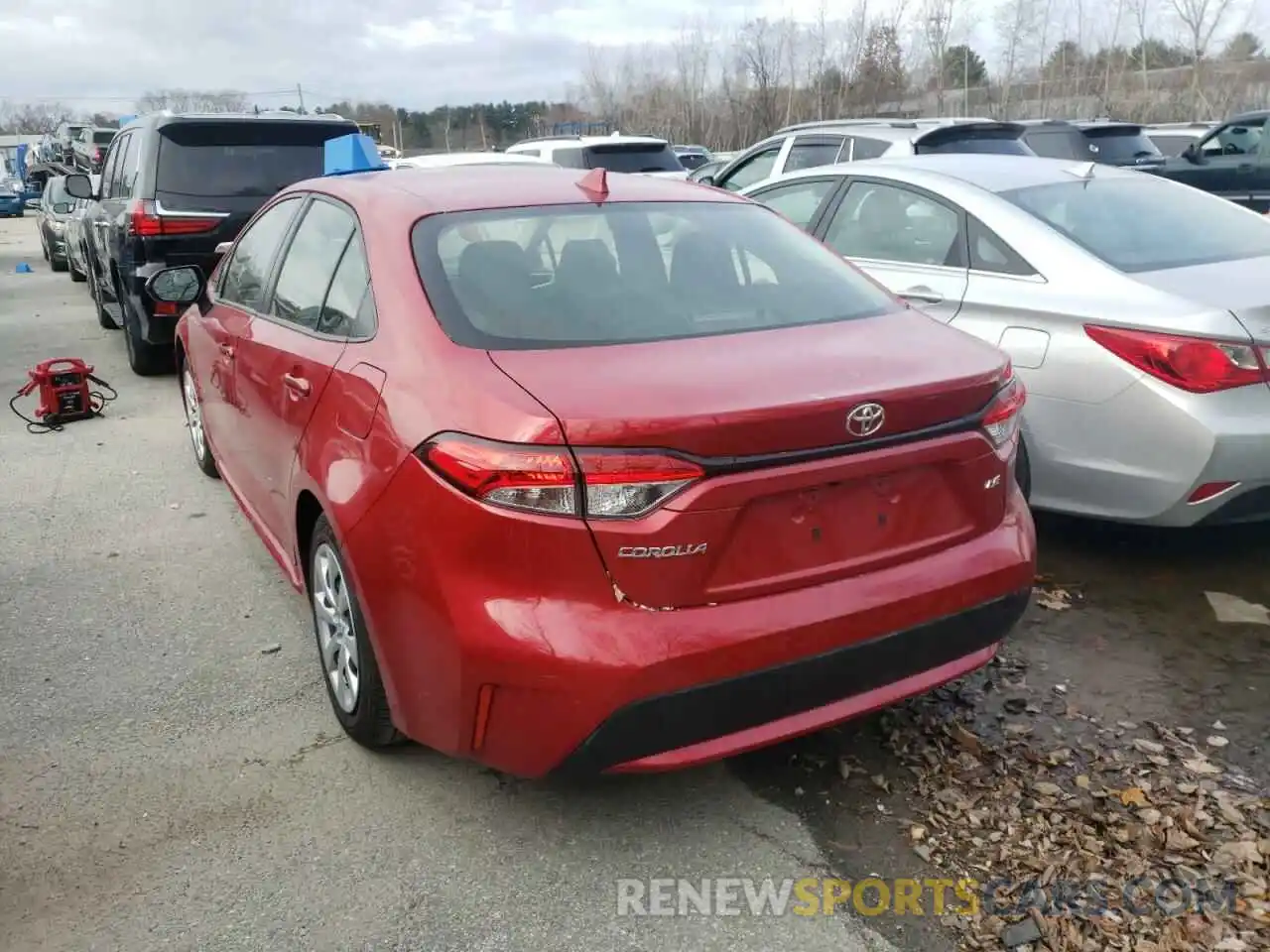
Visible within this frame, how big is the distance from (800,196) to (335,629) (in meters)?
3.84

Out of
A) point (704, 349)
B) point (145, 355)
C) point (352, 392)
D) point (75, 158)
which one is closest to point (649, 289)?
point (704, 349)

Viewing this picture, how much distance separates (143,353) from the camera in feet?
27.3

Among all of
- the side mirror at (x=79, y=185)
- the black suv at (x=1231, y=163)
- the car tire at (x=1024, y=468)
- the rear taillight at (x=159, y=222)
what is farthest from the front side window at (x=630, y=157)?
the car tire at (x=1024, y=468)

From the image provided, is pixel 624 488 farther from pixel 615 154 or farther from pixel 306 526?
pixel 615 154

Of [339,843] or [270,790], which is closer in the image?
[339,843]

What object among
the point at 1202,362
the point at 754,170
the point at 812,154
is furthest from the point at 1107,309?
the point at 754,170

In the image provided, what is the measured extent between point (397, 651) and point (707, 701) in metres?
0.80

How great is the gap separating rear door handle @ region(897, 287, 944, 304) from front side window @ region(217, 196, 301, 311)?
248 centimetres

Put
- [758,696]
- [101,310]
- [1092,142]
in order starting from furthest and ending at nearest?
[1092,142] → [101,310] → [758,696]

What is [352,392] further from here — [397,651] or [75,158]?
[75,158]

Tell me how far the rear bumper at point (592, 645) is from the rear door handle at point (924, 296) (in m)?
1.98

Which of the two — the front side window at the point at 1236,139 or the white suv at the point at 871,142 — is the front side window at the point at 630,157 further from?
the front side window at the point at 1236,139

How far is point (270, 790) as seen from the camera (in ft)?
9.75

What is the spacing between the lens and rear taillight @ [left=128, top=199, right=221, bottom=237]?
7355 millimetres
